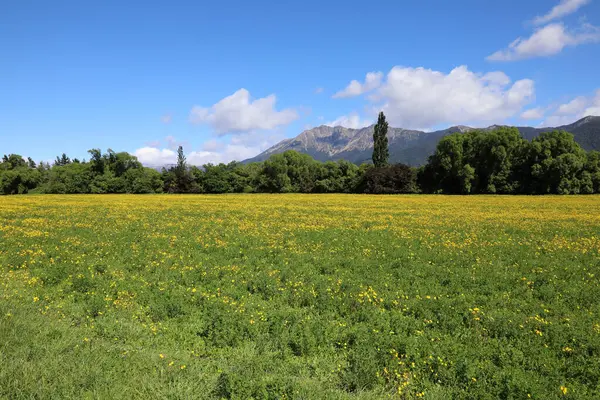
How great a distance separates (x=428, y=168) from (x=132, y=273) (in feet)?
281

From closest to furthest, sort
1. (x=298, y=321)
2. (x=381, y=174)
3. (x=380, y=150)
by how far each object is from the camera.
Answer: (x=298, y=321) < (x=381, y=174) < (x=380, y=150)

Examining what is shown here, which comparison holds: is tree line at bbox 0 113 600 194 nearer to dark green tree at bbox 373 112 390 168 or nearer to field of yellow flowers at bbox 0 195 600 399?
dark green tree at bbox 373 112 390 168

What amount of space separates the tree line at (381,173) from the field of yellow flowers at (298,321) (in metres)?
67.9

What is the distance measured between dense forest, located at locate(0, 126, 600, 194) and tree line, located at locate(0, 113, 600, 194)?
0.60 feet

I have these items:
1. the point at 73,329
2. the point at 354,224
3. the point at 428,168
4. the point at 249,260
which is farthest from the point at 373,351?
the point at 428,168

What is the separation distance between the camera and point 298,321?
7.85 meters

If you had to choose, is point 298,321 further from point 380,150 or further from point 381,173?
point 380,150

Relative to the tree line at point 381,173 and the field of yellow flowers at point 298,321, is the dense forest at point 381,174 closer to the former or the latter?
the tree line at point 381,173

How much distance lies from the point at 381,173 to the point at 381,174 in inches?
12.9

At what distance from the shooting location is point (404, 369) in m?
6.16

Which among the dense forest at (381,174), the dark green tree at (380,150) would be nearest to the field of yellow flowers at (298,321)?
the dense forest at (381,174)

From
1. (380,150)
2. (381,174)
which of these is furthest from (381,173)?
(380,150)

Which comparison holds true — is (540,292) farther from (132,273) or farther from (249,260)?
(132,273)

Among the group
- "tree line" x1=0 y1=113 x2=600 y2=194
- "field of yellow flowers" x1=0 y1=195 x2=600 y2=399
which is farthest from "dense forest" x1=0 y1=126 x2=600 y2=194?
"field of yellow flowers" x1=0 y1=195 x2=600 y2=399
